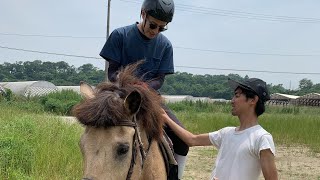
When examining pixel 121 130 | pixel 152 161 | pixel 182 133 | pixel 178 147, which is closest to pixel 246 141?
pixel 182 133

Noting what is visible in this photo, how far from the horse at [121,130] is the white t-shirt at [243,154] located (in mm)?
606

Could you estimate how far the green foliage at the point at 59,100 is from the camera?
28016 millimetres

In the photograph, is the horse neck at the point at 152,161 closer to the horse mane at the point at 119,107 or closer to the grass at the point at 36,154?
the horse mane at the point at 119,107

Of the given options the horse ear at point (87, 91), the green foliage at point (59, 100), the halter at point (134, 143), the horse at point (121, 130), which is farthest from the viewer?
the green foliage at point (59, 100)

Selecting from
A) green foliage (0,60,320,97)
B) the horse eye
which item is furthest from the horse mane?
green foliage (0,60,320,97)

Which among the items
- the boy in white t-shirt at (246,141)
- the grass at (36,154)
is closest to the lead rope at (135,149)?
the boy in white t-shirt at (246,141)

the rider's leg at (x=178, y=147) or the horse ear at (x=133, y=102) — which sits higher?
the horse ear at (x=133, y=102)

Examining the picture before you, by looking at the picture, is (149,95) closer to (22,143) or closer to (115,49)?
(115,49)

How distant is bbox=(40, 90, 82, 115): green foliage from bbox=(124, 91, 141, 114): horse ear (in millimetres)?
25391

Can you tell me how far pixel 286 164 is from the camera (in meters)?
12.6

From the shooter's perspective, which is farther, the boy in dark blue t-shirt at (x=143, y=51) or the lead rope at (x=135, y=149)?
the boy in dark blue t-shirt at (x=143, y=51)

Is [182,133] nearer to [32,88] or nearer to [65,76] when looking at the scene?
[32,88]

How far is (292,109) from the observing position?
115 feet

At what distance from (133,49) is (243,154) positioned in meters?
1.29
